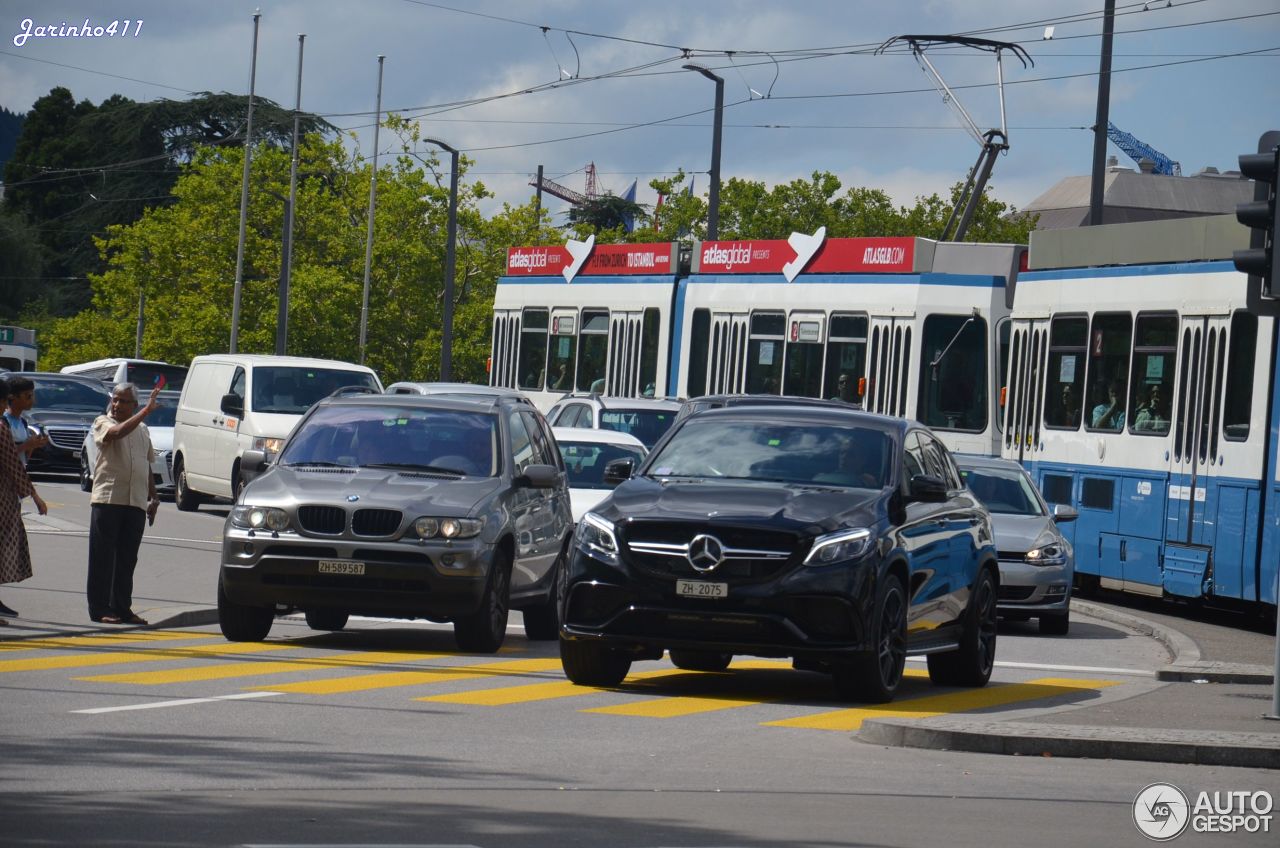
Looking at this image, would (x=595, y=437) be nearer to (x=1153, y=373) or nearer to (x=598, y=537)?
(x=1153, y=373)

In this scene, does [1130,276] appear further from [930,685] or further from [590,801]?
[590,801]

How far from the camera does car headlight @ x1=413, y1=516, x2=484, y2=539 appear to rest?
14.6 m

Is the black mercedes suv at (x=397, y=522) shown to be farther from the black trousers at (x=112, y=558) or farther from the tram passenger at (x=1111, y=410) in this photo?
the tram passenger at (x=1111, y=410)

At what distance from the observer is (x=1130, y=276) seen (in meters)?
23.9

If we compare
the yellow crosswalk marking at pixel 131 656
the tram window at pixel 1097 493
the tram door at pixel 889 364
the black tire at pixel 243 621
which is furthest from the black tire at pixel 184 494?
the yellow crosswalk marking at pixel 131 656

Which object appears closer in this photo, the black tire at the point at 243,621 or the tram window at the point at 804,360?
the black tire at the point at 243,621

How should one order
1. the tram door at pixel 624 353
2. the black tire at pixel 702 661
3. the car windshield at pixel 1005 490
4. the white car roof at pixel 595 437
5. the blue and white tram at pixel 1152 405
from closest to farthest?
the black tire at pixel 702 661 → the blue and white tram at pixel 1152 405 → the car windshield at pixel 1005 490 → the white car roof at pixel 595 437 → the tram door at pixel 624 353

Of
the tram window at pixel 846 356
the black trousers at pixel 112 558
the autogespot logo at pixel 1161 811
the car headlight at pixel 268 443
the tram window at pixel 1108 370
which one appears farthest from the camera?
the tram window at pixel 846 356

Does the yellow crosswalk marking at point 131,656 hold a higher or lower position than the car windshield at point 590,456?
lower

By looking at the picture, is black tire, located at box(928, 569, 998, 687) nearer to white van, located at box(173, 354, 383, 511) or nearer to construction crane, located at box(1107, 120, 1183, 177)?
white van, located at box(173, 354, 383, 511)

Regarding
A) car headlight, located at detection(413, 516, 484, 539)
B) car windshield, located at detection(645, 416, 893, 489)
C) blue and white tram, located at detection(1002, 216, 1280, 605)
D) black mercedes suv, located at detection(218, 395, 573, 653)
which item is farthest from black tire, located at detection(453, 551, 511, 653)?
blue and white tram, located at detection(1002, 216, 1280, 605)

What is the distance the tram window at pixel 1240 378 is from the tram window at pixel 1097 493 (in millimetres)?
2408

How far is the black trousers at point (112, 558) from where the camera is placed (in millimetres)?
15766

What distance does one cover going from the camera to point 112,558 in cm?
1578
